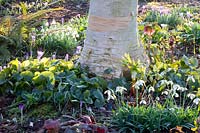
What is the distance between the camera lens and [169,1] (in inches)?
341

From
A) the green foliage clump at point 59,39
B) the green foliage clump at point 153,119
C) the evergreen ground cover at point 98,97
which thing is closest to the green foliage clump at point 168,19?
the green foliage clump at point 59,39

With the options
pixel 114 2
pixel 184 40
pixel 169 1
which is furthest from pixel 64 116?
pixel 169 1

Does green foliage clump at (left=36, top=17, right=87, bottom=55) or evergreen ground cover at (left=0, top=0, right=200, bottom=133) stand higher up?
green foliage clump at (left=36, top=17, right=87, bottom=55)

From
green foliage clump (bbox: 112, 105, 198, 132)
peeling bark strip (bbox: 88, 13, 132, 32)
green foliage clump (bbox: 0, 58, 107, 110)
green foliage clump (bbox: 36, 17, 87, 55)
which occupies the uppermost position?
peeling bark strip (bbox: 88, 13, 132, 32)

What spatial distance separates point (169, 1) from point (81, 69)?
17.4ft

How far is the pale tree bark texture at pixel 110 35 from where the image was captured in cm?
361

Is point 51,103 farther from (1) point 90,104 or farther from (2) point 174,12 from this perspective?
(2) point 174,12

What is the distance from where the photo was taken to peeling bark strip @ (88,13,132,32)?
362 cm

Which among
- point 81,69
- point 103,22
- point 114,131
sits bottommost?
point 114,131

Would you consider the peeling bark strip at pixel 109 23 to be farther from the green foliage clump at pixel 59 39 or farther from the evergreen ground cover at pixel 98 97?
the green foliage clump at pixel 59 39

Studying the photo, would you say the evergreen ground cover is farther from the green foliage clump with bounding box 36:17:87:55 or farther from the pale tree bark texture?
the green foliage clump with bounding box 36:17:87:55

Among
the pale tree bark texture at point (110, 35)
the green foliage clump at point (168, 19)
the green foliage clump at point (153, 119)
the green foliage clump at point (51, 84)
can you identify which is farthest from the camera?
the green foliage clump at point (168, 19)

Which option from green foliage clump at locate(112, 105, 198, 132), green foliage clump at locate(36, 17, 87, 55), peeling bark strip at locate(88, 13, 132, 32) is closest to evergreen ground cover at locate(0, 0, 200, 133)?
green foliage clump at locate(112, 105, 198, 132)

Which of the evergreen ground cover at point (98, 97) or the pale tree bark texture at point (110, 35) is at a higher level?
the pale tree bark texture at point (110, 35)
